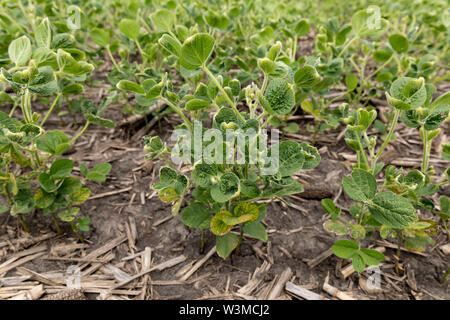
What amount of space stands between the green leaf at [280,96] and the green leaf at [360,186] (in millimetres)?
321

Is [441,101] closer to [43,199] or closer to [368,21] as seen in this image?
[368,21]

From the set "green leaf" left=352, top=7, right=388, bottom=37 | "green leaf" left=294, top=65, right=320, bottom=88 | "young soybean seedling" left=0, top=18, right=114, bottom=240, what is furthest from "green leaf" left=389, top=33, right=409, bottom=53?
"young soybean seedling" left=0, top=18, right=114, bottom=240

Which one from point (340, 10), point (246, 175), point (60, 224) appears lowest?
point (60, 224)

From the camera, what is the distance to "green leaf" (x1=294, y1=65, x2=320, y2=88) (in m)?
0.94

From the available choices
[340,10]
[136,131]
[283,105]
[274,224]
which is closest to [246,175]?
[283,105]

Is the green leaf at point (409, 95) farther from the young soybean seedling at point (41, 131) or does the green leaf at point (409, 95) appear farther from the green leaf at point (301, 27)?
the young soybean seedling at point (41, 131)

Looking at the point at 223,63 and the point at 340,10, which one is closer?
the point at 223,63

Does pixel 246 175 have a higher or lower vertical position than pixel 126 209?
higher

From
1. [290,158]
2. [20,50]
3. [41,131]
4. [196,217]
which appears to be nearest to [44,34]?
[20,50]

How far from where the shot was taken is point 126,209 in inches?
60.2

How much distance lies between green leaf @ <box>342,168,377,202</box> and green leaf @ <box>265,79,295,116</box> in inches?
12.7

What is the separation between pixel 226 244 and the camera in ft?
4.03

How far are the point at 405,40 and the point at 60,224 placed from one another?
180 cm

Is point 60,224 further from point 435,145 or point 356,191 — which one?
point 435,145
